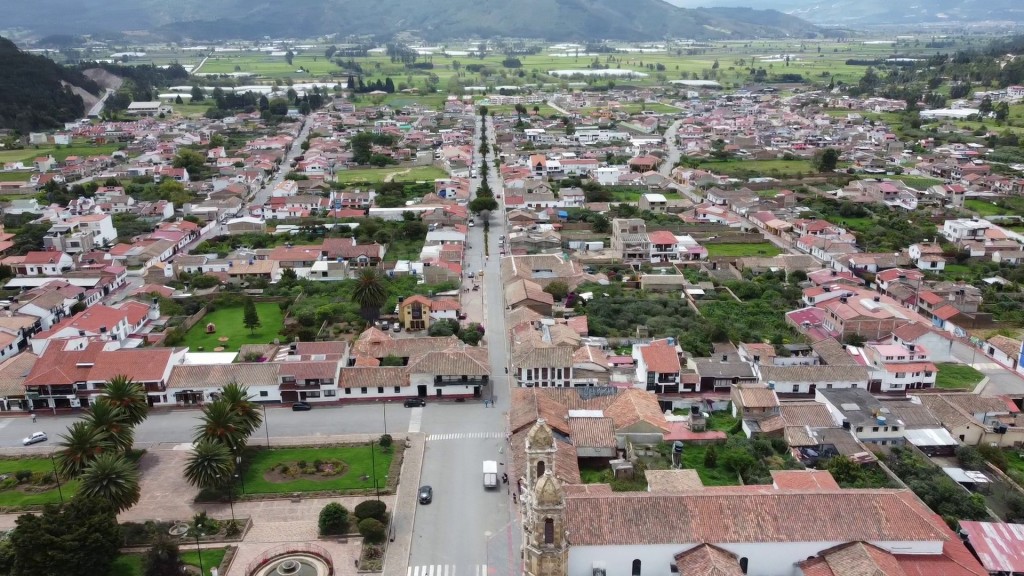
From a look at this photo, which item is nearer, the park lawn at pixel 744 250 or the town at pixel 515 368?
the town at pixel 515 368

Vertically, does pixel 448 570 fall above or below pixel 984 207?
below

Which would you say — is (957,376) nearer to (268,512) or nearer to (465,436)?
(465,436)

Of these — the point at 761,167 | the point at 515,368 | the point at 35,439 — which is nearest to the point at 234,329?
the point at 35,439

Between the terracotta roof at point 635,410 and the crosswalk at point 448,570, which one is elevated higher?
the terracotta roof at point 635,410

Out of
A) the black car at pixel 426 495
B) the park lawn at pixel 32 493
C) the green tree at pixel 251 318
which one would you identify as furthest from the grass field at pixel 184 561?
the green tree at pixel 251 318

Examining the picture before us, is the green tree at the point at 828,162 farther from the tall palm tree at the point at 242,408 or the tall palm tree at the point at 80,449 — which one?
the tall palm tree at the point at 80,449

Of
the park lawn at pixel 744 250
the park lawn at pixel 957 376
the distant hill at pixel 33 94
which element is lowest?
the park lawn at pixel 957 376
